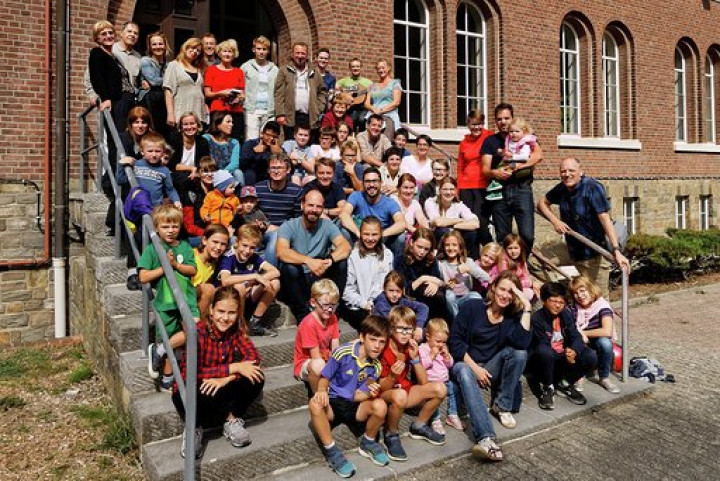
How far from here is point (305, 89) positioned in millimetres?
7633

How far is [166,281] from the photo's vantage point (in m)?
4.32

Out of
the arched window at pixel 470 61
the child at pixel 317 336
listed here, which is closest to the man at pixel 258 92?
the child at pixel 317 336

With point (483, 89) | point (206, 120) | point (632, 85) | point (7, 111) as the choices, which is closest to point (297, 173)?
point (206, 120)

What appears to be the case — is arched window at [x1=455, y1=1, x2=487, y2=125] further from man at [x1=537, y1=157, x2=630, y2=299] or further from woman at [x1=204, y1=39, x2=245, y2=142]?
woman at [x1=204, y1=39, x2=245, y2=142]

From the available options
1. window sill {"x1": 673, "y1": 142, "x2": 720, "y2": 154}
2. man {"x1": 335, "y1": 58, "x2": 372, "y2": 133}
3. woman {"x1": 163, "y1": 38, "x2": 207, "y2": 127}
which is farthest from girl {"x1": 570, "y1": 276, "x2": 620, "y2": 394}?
window sill {"x1": 673, "y1": 142, "x2": 720, "y2": 154}

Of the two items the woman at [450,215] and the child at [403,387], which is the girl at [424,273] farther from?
the woman at [450,215]

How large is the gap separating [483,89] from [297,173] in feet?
21.1

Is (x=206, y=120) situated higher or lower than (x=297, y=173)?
higher

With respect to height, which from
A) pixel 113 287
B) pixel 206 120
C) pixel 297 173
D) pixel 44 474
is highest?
pixel 206 120

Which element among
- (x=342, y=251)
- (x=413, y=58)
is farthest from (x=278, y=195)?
(x=413, y=58)

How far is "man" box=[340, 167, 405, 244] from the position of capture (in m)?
5.98

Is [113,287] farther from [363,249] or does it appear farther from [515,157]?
Answer: [515,157]

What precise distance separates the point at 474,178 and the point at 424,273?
2103 millimetres

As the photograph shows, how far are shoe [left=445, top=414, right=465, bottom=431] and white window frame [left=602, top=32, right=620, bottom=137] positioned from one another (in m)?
11.2
